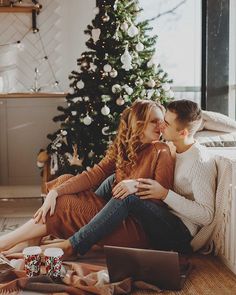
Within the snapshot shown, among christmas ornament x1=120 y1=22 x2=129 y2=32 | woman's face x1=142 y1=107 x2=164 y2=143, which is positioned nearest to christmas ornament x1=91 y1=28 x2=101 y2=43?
christmas ornament x1=120 y1=22 x2=129 y2=32

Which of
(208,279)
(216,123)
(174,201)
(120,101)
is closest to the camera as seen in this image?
(208,279)

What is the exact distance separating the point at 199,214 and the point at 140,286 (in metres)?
0.49

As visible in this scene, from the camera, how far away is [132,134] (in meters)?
2.59

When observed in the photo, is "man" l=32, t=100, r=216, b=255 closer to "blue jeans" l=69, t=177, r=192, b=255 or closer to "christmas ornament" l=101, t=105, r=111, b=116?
"blue jeans" l=69, t=177, r=192, b=255

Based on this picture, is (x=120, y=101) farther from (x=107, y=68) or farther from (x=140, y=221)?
(x=140, y=221)

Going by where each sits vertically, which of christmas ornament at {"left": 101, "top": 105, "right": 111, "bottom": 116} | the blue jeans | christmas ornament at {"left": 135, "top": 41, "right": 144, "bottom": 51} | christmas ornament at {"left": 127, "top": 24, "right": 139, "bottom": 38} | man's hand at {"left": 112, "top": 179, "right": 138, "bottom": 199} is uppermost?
christmas ornament at {"left": 127, "top": 24, "right": 139, "bottom": 38}

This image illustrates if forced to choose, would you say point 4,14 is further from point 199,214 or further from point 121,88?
point 199,214

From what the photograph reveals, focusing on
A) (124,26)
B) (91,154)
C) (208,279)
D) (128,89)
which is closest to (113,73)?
(128,89)

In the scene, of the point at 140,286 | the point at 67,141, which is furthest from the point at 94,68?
the point at 140,286

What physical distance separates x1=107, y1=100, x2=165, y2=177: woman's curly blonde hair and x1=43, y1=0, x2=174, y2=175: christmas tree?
113cm

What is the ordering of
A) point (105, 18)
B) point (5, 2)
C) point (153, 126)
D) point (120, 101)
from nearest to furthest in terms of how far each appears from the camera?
point (153, 126) < point (120, 101) < point (105, 18) < point (5, 2)

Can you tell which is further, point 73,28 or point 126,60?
point 73,28

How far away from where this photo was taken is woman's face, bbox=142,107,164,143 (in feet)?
8.40

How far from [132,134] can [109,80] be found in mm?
1370
